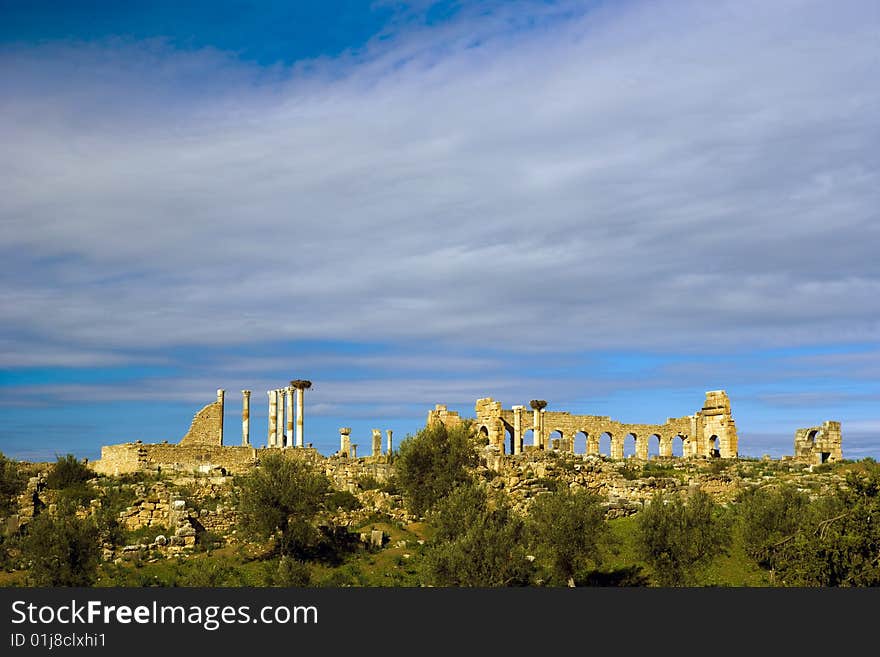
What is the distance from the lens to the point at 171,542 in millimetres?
37500

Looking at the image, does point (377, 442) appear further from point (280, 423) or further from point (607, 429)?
point (607, 429)

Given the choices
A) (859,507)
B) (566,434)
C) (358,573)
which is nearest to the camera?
(859,507)

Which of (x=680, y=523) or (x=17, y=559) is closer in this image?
(x=680, y=523)

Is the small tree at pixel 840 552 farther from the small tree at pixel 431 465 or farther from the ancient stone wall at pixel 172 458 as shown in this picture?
the ancient stone wall at pixel 172 458

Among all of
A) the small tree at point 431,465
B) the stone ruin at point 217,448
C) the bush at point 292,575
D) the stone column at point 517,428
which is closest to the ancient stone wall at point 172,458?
the stone ruin at point 217,448

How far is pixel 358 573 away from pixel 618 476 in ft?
66.1

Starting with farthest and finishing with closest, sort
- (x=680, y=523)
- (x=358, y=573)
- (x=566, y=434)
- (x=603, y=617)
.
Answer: (x=566, y=434) < (x=358, y=573) < (x=680, y=523) < (x=603, y=617)

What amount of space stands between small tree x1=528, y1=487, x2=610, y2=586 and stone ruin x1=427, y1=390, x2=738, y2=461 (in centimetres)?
3034

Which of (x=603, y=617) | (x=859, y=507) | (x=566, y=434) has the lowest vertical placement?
(x=603, y=617)

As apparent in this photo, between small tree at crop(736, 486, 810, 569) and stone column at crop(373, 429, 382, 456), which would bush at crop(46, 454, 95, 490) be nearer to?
stone column at crop(373, 429, 382, 456)

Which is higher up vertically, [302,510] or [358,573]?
[302,510]

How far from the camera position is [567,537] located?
32.4m

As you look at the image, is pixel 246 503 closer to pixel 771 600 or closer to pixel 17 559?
pixel 17 559

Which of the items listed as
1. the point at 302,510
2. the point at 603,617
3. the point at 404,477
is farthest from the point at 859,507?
the point at 404,477
